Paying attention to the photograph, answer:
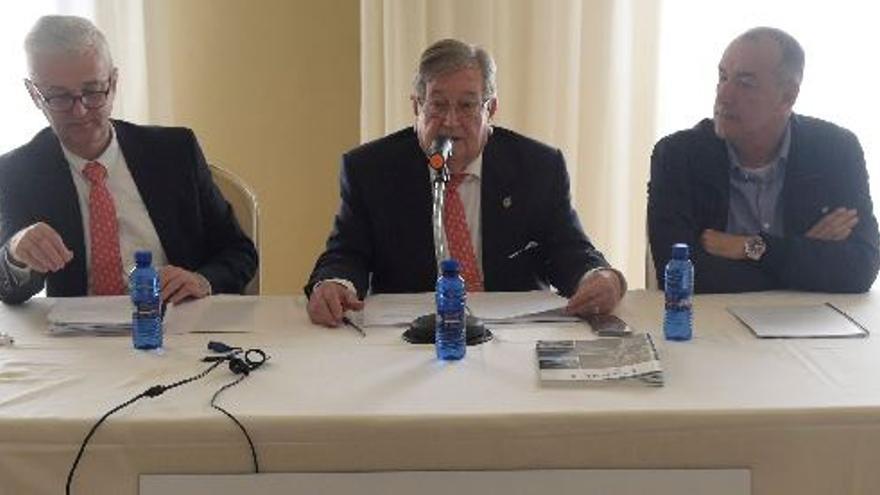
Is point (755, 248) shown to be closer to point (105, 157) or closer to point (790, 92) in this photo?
point (790, 92)

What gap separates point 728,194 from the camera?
2523 mm

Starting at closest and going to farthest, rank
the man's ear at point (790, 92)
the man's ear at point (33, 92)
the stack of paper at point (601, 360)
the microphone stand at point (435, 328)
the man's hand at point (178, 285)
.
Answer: the stack of paper at point (601, 360), the microphone stand at point (435, 328), the man's hand at point (178, 285), the man's ear at point (33, 92), the man's ear at point (790, 92)

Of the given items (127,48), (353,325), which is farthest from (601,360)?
(127,48)

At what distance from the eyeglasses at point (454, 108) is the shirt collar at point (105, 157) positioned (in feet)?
2.63

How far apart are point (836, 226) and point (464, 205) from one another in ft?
2.92

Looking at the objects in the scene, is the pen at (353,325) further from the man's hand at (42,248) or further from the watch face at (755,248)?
the watch face at (755,248)

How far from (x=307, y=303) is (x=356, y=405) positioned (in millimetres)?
611

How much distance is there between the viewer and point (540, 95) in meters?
3.54

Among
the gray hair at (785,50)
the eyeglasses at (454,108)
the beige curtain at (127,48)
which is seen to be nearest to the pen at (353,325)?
the eyeglasses at (454,108)

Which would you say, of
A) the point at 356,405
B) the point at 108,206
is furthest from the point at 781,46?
the point at 108,206

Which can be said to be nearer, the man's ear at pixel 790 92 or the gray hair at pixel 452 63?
the gray hair at pixel 452 63

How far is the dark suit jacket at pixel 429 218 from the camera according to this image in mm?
2432

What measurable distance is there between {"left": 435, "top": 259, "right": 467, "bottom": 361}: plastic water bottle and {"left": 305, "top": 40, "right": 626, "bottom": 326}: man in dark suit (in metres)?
0.57

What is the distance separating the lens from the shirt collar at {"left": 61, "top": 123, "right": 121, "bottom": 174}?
7.95ft
